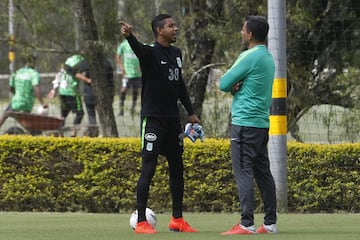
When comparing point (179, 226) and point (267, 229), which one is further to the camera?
point (179, 226)

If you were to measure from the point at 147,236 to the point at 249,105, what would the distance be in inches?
54.8

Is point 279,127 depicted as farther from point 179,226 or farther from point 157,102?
point 157,102

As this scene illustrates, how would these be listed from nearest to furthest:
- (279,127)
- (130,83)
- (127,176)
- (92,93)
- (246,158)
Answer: (246,158) → (279,127) → (127,176) → (130,83) → (92,93)

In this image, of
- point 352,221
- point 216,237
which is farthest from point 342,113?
point 216,237

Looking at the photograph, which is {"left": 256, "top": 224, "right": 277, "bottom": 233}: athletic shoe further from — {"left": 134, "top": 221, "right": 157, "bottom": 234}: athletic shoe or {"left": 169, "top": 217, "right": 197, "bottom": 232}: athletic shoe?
{"left": 134, "top": 221, "right": 157, "bottom": 234}: athletic shoe

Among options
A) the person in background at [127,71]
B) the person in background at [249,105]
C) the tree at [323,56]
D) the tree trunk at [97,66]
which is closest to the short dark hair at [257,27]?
the person in background at [249,105]

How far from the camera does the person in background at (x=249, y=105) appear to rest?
28.1 ft

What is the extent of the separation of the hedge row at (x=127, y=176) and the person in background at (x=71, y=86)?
9.39ft

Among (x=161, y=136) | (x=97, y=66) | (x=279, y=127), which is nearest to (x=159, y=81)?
(x=161, y=136)

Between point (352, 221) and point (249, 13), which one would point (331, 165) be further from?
point (249, 13)

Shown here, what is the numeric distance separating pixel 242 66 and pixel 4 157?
418 centimetres

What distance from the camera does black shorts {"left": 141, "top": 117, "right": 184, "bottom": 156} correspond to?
8.87m

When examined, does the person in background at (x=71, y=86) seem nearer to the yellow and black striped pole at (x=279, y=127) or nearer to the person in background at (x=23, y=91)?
the person in background at (x=23, y=91)

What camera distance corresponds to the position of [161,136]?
8891mm
